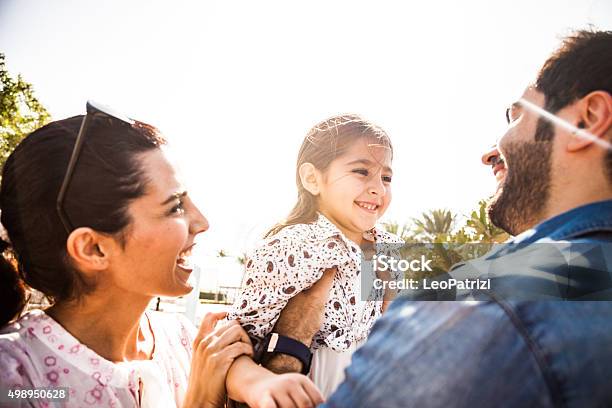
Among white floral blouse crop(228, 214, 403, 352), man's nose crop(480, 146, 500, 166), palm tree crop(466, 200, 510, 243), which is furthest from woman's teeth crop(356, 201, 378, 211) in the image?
palm tree crop(466, 200, 510, 243)

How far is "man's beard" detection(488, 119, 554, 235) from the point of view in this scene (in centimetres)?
150

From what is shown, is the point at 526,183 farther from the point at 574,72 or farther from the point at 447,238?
the point at 447,238

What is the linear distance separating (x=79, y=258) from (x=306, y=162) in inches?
53.0

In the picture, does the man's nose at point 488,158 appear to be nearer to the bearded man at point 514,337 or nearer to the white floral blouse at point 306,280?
the white floral blouse at point 306,280

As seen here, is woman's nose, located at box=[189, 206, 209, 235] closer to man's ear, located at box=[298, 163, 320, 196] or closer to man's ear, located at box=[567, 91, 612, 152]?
man's ear, located at box=[298, 163, 320, 196]

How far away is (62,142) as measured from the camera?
1739 mm

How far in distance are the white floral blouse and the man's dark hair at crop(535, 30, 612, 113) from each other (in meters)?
1.12

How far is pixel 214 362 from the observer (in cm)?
177

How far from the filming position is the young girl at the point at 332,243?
78.0 inches

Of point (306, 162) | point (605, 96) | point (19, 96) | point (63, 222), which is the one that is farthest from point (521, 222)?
point (19, 96)

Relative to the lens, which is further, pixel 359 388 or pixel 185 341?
pixel 185 341

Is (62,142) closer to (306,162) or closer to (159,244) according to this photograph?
(159,244)

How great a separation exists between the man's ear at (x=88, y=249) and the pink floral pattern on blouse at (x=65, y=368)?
247mm

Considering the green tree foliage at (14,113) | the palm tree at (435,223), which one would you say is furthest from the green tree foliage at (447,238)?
the green tree foliage at (14,113)
